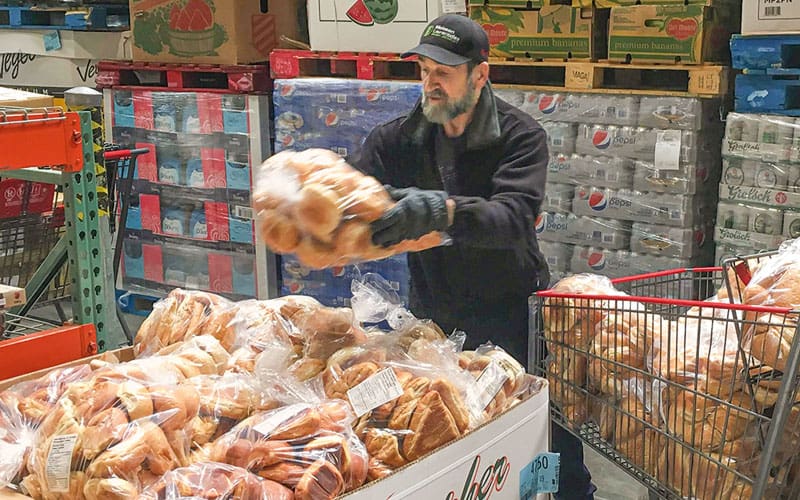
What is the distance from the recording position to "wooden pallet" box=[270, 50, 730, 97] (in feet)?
15.9

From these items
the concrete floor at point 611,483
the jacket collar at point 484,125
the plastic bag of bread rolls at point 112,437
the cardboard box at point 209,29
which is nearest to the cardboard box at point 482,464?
the plastic bag of bread rolls at point 112,437

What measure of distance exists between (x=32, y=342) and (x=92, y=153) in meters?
0.49

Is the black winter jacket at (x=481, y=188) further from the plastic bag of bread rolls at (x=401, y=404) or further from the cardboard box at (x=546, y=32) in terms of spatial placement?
the cardboard box at (x=546, y=32)

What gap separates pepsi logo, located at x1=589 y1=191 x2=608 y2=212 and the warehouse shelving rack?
3159 millimetres

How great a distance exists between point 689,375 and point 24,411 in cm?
143

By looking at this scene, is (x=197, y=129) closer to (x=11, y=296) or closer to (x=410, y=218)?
(x=11, y=296)

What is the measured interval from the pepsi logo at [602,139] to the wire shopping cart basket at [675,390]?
262 centimetres

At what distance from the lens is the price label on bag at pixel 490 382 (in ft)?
6.59

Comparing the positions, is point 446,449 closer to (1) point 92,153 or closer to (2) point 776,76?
(1) point 92,153

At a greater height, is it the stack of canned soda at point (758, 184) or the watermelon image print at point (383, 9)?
the watermelon image print at point (383, 9)

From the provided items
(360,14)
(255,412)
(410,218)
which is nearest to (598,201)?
(360,14)

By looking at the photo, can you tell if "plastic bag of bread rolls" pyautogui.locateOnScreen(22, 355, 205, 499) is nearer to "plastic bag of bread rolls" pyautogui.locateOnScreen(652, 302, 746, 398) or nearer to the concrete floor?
"plastic bag of bread rolls" pyautogui.locateOnScreen(652, 302, 746, 398)

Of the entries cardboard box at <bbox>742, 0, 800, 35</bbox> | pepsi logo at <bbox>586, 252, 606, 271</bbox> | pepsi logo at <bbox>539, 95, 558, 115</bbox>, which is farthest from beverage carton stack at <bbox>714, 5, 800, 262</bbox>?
pepsi logo at <bbox>539, 95, 558, 115</bbox>

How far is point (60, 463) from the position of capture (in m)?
1.67
